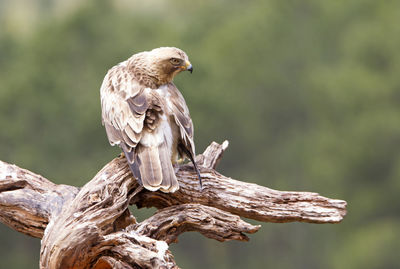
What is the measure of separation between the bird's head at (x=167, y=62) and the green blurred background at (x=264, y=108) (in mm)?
16886

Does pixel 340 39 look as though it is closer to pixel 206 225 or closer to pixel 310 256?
pixel 310 256

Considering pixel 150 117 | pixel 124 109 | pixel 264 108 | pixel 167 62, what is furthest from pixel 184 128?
pixel 264 108

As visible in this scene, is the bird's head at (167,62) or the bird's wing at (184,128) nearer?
the bird's wing at (184,128)

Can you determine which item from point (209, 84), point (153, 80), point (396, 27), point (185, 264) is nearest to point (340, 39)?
point (396, 27)

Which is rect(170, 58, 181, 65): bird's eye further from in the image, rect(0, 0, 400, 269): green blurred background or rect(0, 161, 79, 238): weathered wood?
rect(0, 0, 400, 269): green blurred background

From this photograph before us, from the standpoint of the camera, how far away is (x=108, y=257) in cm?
535

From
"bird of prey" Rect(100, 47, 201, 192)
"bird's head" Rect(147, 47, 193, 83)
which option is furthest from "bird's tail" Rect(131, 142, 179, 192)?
"bird's head" Rect(147, 47, 193, 83)

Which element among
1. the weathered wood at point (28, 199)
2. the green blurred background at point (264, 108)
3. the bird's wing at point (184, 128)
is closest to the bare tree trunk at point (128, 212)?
the weathered wood at point (28, 199)

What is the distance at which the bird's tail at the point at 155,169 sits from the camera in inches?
217

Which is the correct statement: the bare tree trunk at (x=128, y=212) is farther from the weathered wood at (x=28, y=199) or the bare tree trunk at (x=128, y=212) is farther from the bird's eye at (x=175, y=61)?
the bird's eye at (x=175, y=61)

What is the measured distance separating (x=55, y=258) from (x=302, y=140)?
94.3 feet

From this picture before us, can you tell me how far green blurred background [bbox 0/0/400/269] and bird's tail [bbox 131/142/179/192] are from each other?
17528 millimetres

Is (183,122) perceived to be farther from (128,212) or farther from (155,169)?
(128,212)

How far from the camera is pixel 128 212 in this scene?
5828 mm
